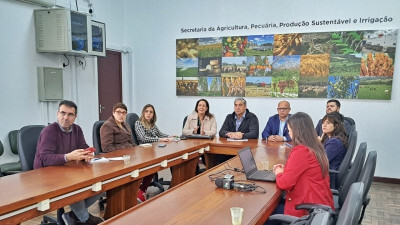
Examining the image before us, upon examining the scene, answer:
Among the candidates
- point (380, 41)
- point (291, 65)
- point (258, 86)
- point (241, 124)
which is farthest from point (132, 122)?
point (380, 41)

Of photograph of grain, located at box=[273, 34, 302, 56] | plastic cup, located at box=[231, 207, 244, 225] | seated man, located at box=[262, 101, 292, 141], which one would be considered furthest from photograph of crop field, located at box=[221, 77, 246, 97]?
plastic cup, located at box=[231, 207, 244, 225]

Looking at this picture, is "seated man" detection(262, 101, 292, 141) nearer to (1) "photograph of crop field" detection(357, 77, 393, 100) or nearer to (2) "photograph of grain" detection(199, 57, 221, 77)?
(1) "photograph of crop field" detection(357, 77, 393, 100)

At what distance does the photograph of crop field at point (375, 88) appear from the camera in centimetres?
483

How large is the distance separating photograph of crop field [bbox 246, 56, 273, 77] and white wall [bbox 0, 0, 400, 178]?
17.5 inches

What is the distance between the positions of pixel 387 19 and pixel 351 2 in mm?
581

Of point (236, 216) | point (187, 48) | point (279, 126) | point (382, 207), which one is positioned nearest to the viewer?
point (236, 216)

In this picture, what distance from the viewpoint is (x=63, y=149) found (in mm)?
2811

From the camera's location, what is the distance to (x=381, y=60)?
4.83 meters

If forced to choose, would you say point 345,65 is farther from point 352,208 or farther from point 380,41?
point 352,208

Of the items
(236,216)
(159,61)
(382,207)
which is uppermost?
(159,61)

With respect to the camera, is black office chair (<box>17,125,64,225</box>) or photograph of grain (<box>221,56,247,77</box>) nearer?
black office chair (<box>17,125,64,225</box>)

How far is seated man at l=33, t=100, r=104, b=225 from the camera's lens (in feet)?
8.54

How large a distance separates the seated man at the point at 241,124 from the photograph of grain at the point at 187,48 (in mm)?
1898

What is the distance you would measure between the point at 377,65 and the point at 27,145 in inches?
190
